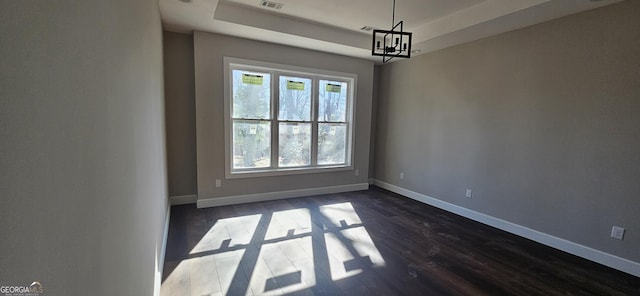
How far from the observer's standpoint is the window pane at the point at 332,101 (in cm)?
498

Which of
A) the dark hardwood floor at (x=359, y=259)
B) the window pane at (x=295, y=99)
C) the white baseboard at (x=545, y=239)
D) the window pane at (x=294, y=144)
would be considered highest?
the window pane at (x=295, y=99)

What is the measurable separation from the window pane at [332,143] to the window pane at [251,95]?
1.13 meters

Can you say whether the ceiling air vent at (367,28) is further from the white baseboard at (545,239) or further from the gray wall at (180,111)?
the white baseboard at (545,239)

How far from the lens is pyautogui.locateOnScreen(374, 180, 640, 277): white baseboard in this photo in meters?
2.70

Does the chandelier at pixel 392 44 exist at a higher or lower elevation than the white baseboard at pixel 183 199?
higher

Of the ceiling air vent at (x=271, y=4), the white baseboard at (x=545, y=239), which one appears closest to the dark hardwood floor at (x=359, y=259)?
the white baseboard at (x=545, y=239)

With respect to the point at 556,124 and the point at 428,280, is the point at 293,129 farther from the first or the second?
the point at 556,124

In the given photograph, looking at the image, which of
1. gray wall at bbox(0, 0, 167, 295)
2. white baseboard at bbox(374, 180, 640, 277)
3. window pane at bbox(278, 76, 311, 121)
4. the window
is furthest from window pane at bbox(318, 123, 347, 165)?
gray wall at bbox(0, 0, 167, 295)

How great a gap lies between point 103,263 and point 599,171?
4.11 metres

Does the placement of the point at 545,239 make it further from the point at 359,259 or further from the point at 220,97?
the point at 220,97

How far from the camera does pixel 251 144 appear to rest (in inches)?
174

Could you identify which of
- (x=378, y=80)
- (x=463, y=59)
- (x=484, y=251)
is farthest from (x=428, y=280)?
(x=378, y=80)

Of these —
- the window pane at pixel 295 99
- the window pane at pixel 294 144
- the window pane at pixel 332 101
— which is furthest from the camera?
the window pane at pixel 332 101

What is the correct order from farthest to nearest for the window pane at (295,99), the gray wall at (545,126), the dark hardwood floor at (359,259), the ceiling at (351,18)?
the window pane at (295,99) < the ceiling at (351,18) < the gray wall at (545,126) < the dark hardwood floor at (359,259)
